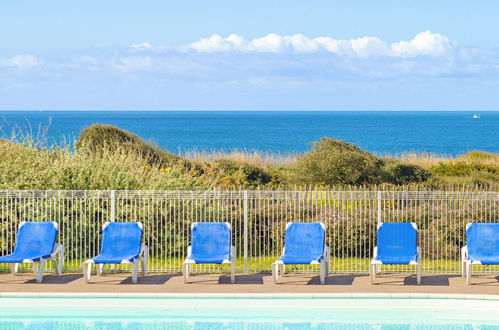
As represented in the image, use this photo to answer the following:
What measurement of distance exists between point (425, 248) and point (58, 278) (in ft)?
21.6

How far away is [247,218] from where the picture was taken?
13.1 metres

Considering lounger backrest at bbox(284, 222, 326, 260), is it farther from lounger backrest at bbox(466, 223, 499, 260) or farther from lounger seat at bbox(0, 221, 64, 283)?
lounger seat at bbox(0, 221, 64, 283)

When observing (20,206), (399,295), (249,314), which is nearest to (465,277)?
(399,295)

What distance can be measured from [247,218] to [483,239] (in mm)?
3891

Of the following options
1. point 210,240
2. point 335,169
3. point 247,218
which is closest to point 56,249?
point 210,240

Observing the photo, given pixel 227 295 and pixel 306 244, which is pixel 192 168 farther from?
pixel 227 295

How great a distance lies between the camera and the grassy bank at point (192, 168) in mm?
14742

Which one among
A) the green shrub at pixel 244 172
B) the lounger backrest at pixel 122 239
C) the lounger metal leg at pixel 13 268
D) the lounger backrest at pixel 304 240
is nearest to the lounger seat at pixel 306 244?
the lounger backrest at pixel 304 240

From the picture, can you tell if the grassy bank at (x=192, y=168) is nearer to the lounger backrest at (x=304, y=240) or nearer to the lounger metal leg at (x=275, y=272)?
the lounger backrest at (x=304, y=240)

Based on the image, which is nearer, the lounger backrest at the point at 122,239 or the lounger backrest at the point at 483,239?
the lounger backrest at the point at 483,239

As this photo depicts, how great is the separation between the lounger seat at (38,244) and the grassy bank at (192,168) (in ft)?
7.88

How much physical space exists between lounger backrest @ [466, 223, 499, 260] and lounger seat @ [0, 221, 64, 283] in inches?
251

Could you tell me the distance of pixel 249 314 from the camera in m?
10.4

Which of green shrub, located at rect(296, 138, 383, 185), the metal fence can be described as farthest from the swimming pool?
green shrub, located at rect(296, 138, 383, 185)
